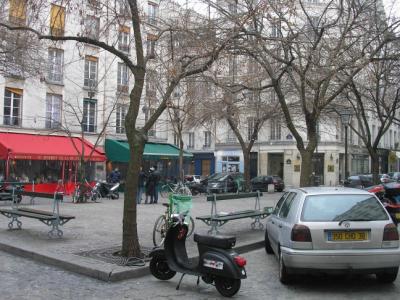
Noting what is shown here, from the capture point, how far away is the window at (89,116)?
33.3 m

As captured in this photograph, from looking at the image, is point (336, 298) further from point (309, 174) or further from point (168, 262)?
point (309, 174)

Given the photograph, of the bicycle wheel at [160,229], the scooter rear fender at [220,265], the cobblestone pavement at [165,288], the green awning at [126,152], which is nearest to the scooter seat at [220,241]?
the scooter rear fender at [220,265]

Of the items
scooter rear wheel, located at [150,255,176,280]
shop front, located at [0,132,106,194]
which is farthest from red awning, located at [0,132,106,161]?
scooter rear wheel, located at [150,255,176,280]

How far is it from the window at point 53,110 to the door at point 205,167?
2366cm

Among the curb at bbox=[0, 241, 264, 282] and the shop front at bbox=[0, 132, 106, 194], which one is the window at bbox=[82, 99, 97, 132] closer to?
the shop front at bbox=[0, 132, 106, 194]

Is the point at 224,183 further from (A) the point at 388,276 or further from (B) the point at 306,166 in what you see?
(A) the point at 388,276

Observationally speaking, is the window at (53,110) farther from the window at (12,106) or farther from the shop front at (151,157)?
the shop front at (151,157)

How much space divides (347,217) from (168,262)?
257cm

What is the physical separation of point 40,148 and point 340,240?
24837 millimetres

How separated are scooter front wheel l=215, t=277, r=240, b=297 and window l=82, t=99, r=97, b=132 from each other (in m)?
28.1

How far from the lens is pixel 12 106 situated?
29.2 m

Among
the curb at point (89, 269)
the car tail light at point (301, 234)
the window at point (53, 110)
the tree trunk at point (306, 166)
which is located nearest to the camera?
the car tail light at point (301, 234)

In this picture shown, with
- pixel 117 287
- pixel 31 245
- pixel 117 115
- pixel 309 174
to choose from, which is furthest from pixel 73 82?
pixel 117 287

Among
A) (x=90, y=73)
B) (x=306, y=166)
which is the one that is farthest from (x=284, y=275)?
(x=90, y=73)
